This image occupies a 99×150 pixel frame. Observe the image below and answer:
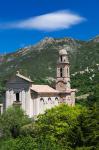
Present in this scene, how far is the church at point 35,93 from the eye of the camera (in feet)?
267

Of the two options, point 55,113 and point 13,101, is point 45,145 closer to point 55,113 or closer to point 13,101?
point 55,113

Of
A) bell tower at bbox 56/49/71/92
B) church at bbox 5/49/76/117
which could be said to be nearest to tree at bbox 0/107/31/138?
church at bbox 5/49/76/117

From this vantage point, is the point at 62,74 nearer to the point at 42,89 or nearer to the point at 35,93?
the point at 42,89

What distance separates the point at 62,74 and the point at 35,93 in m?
7.96

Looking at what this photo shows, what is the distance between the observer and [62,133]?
52469mm

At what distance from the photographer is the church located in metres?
81.3

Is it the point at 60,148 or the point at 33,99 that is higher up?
the point at 33,99

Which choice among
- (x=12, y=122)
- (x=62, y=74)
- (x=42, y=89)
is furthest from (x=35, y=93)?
(x=12, y=122)

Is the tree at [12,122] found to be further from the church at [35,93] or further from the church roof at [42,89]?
the church roof at [42,89]

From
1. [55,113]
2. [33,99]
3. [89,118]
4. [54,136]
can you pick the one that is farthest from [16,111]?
[89,118]

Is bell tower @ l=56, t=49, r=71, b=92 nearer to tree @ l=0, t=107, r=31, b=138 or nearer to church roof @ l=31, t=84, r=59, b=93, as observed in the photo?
church roof @ l=31, t=84, r=59, b=93

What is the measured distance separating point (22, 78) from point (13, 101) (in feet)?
13.8

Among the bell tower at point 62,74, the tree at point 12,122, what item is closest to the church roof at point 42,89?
the bell tower at point 62,74

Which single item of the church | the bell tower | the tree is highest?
the bell tower
